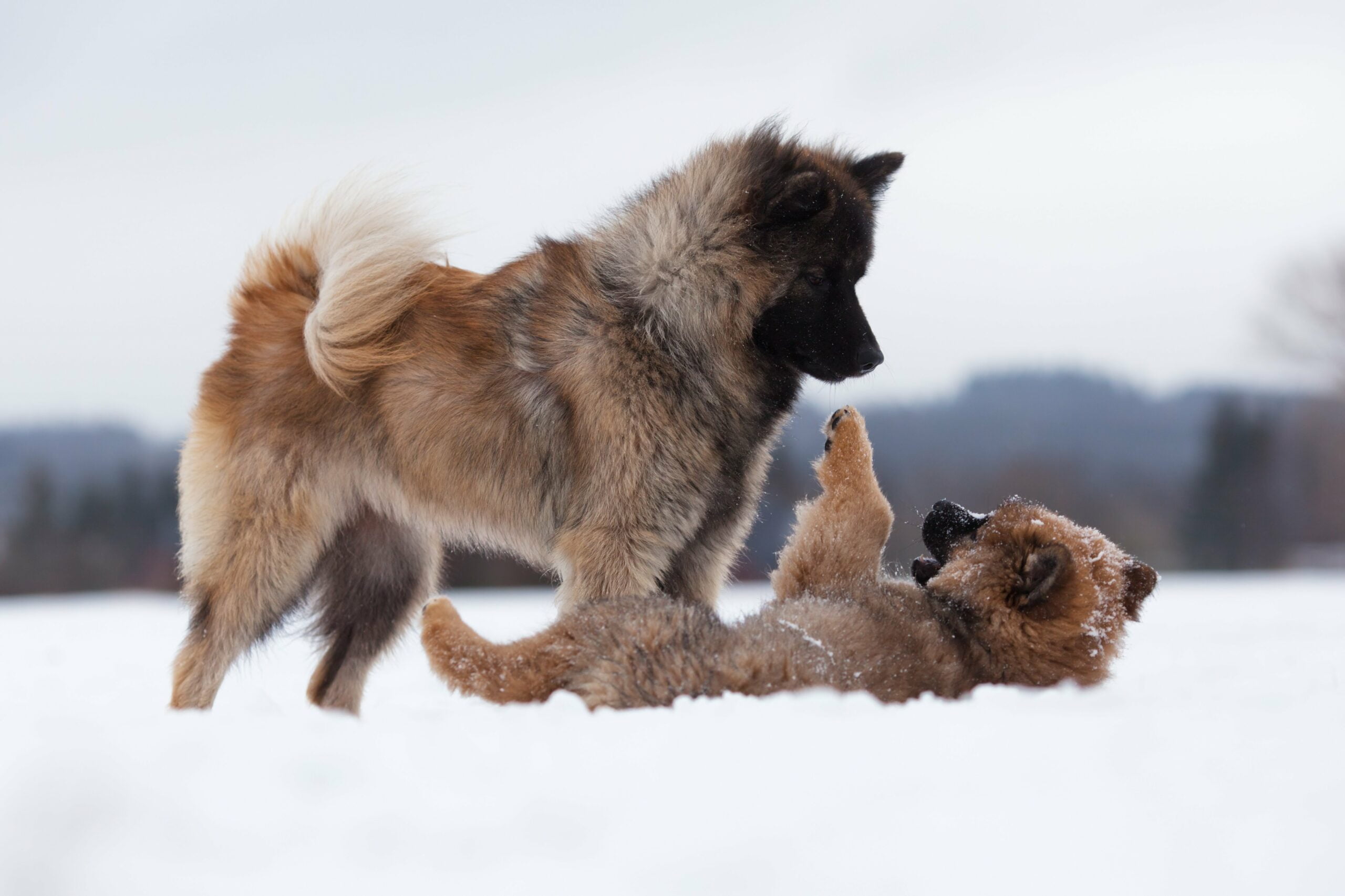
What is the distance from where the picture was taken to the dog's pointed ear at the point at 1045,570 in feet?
9.86

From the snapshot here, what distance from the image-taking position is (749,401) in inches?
148

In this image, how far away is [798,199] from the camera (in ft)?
11.8

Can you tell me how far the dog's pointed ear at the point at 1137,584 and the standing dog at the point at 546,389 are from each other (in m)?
1.11

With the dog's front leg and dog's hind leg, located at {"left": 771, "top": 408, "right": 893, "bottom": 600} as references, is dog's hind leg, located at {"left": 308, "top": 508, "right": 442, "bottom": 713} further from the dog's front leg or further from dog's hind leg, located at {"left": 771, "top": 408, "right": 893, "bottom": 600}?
dog's hind leg, located at {"left": 771, "top": 408, "right": 893, "bottom": 600}

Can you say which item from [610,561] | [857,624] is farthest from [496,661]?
[857,624]

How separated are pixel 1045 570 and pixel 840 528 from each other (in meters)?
0.82

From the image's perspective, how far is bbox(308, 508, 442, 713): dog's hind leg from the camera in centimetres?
430

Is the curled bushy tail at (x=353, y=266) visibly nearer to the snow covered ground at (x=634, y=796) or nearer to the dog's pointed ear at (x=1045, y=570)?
the snow covered ground at (x=634, y=796)

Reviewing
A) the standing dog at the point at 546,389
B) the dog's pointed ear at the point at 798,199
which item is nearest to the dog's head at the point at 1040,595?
the standing dog at the point at 546,389

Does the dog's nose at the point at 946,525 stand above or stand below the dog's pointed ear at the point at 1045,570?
below

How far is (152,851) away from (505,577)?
14285 mm

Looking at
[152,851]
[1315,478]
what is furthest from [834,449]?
[1315,478]

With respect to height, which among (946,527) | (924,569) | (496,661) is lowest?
(496,661)

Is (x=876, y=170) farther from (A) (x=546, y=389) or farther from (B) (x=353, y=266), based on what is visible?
(B) (x=353, y=266)
